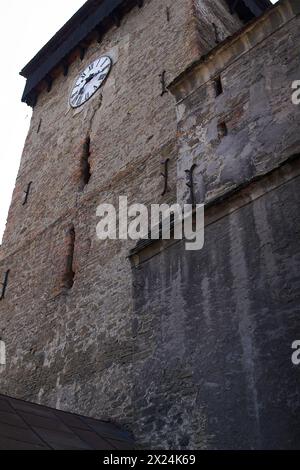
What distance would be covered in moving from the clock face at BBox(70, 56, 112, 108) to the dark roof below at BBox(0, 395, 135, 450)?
8.27 meters

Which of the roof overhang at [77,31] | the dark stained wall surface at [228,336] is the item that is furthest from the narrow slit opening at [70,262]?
the roof overhang at [77,31]

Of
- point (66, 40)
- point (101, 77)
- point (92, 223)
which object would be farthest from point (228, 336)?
point (66, 40)

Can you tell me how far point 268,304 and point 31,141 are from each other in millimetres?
10585

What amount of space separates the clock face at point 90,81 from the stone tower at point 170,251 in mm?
216

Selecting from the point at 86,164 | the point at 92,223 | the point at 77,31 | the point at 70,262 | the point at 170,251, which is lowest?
the point at 170,251

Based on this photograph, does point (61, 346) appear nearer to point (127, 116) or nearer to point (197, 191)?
point (197, 191)

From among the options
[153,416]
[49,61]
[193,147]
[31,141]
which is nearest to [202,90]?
[193,147]

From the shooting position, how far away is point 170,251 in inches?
235

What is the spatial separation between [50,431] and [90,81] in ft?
31.3

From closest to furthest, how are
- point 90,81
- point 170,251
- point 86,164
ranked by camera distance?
point 170,251
point 86,164
point 90,81

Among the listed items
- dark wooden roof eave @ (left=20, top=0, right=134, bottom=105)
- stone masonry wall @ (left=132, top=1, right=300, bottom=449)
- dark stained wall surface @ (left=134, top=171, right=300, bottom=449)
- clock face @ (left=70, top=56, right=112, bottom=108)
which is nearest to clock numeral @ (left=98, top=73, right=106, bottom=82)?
clock face @ (left=70, top=56, right=112, bottom=108)

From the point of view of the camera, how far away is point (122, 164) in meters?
9.48

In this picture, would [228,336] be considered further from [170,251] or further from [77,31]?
[77,31]

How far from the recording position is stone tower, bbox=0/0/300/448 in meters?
4.69
